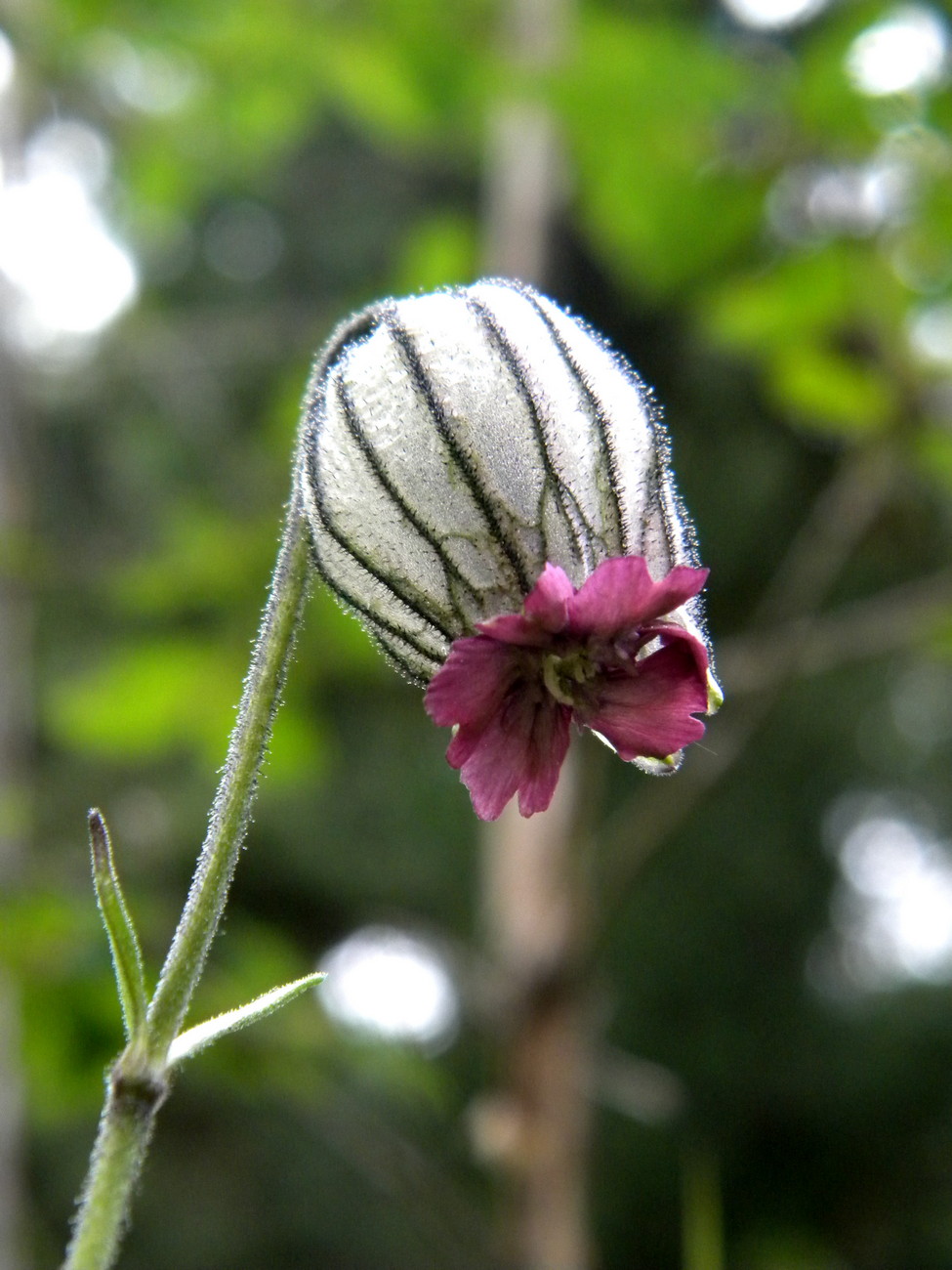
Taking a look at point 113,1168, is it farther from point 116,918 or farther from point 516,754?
point 516,754

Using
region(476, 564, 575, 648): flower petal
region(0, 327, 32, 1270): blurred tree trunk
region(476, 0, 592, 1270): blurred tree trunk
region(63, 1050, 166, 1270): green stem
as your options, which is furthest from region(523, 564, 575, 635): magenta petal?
region(0, 327, 32, 1270): blurred tree trunk

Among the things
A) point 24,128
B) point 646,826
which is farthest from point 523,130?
point 646,826

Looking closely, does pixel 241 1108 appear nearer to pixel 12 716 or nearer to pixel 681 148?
pixel 12 716

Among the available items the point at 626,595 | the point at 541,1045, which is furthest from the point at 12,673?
the point at 626,595

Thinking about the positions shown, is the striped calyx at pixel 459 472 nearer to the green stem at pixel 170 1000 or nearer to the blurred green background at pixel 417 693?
the green stem at pixel 170 1000

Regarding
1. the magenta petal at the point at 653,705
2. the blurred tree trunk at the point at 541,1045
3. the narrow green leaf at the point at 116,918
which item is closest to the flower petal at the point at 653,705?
the magenta petal at the point at 653,705

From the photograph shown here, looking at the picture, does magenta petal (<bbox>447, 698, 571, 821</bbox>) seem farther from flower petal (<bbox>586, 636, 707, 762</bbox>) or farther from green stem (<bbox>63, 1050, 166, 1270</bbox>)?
green stem (<bbox>63, 1050, 166, 1270</bbox>)
